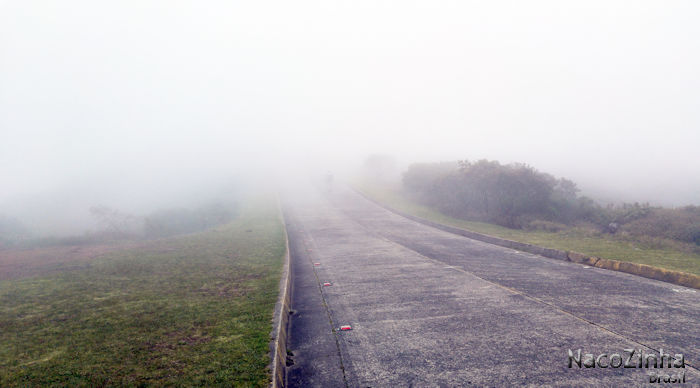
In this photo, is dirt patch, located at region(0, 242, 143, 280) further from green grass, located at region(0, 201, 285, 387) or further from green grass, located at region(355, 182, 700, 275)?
green grass, located at region(355, 182, 700, 275)

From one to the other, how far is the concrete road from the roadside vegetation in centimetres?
273

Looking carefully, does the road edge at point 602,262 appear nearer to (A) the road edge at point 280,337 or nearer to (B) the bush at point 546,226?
(B) the bush at point 546,226

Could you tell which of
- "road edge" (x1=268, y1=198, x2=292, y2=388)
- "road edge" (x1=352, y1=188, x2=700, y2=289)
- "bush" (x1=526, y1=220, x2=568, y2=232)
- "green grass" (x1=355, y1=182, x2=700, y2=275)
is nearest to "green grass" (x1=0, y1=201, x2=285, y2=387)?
"road edge" (x1=268, y1=198, x2=292, y2=388)

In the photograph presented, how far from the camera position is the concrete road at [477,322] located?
472 centimetres

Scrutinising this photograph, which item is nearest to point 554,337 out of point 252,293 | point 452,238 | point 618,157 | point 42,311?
point 252,293

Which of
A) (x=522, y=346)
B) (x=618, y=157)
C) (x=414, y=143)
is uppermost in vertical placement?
(x=414, y=143)

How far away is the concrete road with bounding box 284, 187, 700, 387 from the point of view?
4.72 metres

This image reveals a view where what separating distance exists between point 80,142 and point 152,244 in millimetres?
101345

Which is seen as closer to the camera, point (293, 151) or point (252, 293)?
point (252, 293)

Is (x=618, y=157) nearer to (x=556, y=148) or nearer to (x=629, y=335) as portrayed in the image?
(x=556, y=148)

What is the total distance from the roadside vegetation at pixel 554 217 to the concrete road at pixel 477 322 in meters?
2.73

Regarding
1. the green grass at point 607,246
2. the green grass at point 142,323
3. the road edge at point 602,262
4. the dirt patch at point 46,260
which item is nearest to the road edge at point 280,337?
the green grass at point 142,323

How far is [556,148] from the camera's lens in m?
70.1

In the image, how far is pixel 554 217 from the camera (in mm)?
19375
